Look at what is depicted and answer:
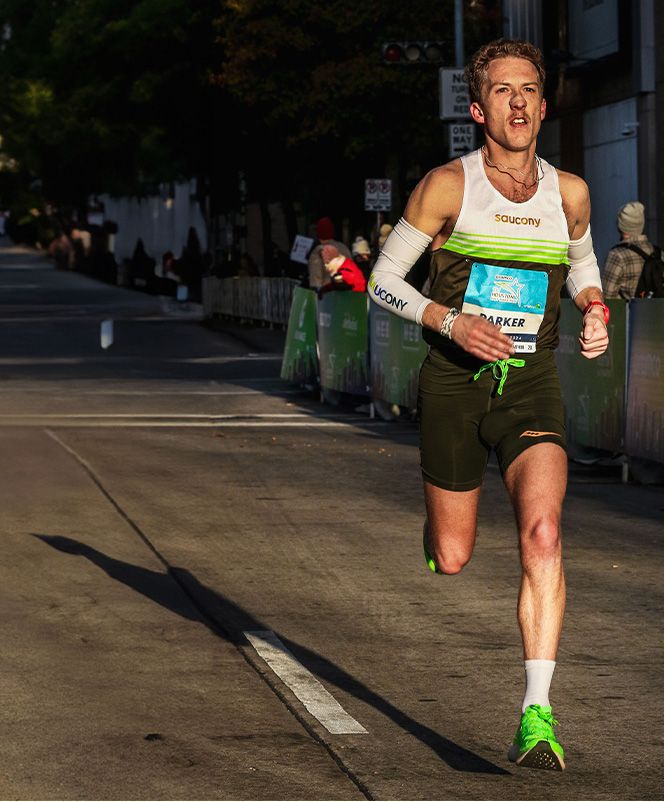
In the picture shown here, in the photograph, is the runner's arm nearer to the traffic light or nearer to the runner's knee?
the runner's knee

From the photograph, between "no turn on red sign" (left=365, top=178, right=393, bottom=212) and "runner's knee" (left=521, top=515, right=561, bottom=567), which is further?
"no turn on red sign" (left=365, top=178, right=393, bottom=212)

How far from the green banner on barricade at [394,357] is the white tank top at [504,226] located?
1205 cm

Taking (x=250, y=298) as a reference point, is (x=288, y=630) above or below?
above

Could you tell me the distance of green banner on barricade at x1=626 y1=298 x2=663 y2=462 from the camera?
46.0ft

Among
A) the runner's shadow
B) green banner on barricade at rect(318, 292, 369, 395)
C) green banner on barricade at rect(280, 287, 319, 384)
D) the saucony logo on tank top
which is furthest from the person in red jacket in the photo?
the saucony logo on tank top

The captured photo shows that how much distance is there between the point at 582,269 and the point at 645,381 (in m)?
7.55

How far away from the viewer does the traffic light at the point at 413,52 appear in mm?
28812

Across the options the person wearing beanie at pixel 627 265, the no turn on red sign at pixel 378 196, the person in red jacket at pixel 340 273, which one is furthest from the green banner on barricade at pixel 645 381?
the no turn on red sign at pixel 378 196

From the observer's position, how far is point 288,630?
8953mm

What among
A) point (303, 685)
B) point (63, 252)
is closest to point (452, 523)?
point (303, 685)

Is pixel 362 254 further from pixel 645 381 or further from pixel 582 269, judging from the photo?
pixel 582 269

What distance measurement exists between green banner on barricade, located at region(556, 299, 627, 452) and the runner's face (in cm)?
819

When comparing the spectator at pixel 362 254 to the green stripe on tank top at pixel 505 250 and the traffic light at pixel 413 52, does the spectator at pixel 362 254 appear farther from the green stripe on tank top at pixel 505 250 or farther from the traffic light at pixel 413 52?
the green stripe on tank top at pixel 505 250

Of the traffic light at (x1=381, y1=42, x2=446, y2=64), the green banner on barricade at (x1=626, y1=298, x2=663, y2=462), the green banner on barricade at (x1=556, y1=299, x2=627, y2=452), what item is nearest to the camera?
the green banner on barricade at (x1=626, y1=298, x2=663, y2=462)
